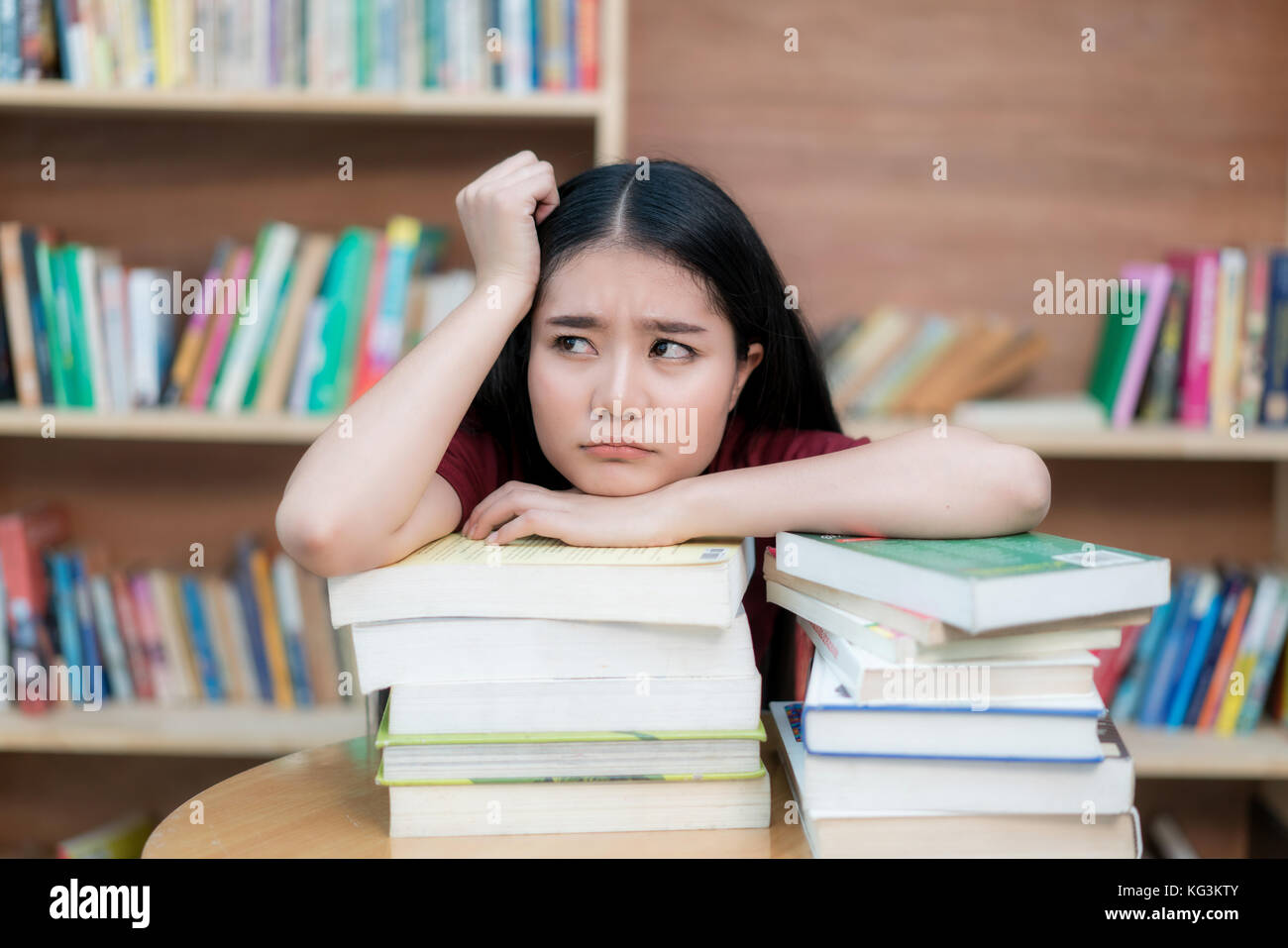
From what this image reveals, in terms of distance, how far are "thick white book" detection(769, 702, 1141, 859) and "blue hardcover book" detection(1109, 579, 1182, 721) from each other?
121cm

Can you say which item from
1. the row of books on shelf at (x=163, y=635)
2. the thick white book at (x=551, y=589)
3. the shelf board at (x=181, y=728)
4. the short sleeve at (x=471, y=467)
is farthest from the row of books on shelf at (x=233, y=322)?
the thick white book at (x=551, y=589)

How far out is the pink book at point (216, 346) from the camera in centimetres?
172

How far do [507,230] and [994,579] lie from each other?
525 mm

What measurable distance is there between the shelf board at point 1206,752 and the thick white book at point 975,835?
1.09m

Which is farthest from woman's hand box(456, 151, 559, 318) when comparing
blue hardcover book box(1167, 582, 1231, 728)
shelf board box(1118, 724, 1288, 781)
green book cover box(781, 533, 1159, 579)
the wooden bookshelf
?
blue hardcover book box(1167, 582, 1231, 728)

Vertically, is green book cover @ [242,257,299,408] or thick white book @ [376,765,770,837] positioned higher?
green book cover @ [242,257,299,408]

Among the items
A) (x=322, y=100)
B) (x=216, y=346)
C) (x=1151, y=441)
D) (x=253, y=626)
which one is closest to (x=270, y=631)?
(x=253, y=626)

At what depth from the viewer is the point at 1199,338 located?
1.72 meters

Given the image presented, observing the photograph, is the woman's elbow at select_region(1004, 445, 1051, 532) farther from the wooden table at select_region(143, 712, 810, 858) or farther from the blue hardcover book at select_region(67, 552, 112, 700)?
the blue hardcover book at select_region(67, 552, 112, 700)

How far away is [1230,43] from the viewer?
6.38ft

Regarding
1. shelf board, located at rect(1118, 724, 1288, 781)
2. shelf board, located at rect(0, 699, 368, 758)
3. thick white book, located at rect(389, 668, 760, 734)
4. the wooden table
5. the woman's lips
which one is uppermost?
the woman's lips

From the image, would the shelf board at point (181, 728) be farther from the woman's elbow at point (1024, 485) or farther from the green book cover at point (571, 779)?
the woman's elbow at point (1024, 485)

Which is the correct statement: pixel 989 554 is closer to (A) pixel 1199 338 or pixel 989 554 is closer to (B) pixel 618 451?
(B) pixel 618 451

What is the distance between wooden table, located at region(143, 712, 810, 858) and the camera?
27.6 inches
